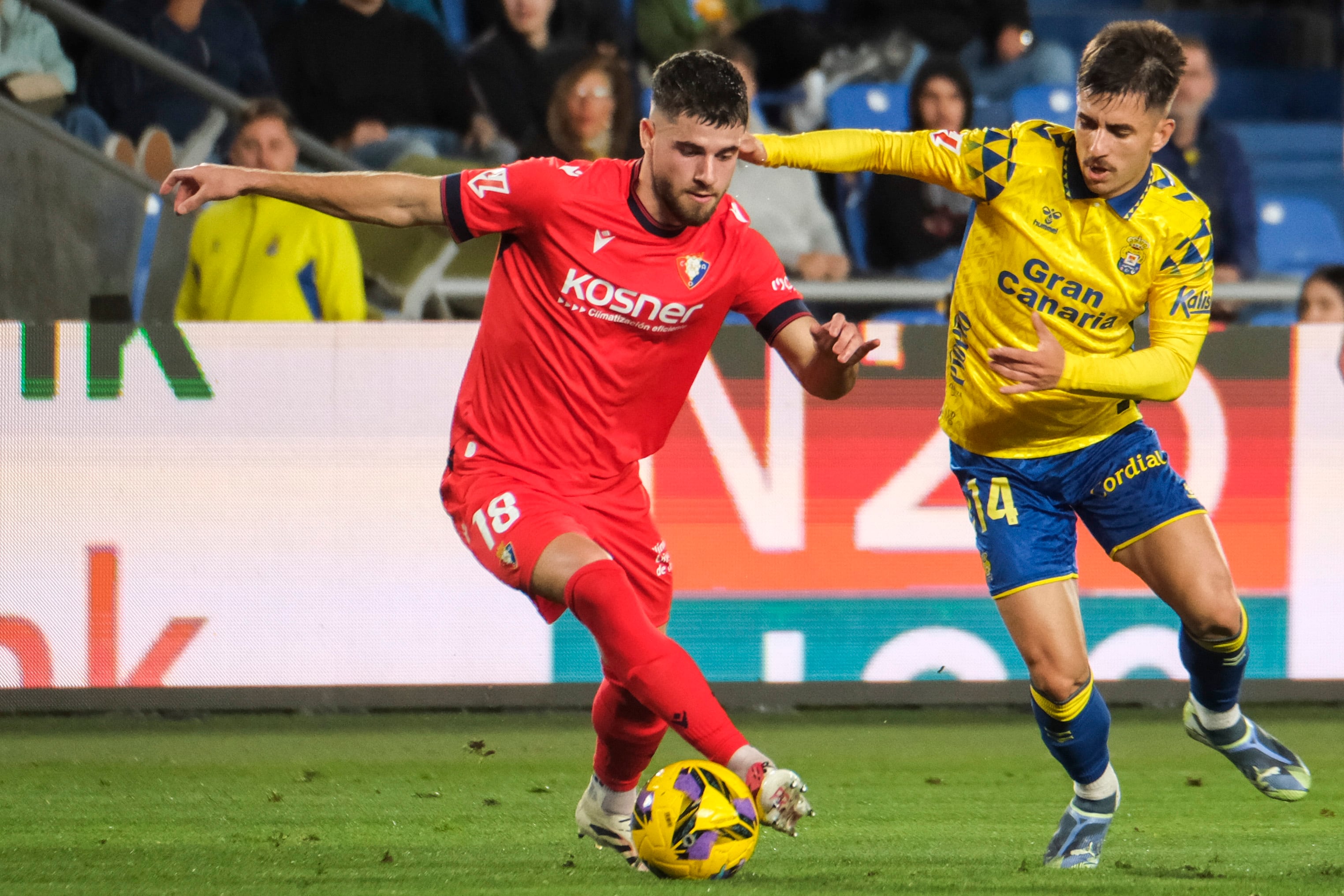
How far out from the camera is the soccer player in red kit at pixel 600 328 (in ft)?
13.7

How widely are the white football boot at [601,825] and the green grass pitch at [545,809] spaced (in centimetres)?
4

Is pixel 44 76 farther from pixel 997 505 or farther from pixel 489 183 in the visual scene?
pixel 997 505

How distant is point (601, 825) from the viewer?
4.73 m

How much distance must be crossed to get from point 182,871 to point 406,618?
8.78 feet

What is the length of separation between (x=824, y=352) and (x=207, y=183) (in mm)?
1610

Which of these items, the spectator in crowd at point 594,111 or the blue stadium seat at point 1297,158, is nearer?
the spectator in crowd at point 594,111

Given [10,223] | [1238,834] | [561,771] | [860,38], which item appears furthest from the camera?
[860,38]

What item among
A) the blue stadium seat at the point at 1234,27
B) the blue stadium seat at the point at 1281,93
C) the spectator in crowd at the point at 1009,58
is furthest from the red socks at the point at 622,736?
the blue stadium seat at the point at 1281,93

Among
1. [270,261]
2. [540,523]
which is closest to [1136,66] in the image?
[540,523]

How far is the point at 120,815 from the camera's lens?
5.20 m

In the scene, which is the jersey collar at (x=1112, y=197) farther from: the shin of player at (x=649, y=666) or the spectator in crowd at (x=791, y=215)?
the spectator in crowd at (x=791, y=215)

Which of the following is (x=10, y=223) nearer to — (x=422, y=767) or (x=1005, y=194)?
(x=422, y=767)

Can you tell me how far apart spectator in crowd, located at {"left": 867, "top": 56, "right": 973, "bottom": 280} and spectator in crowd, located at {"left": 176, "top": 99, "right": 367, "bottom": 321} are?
288cm

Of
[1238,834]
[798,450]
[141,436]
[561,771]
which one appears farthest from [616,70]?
[1238,834]
